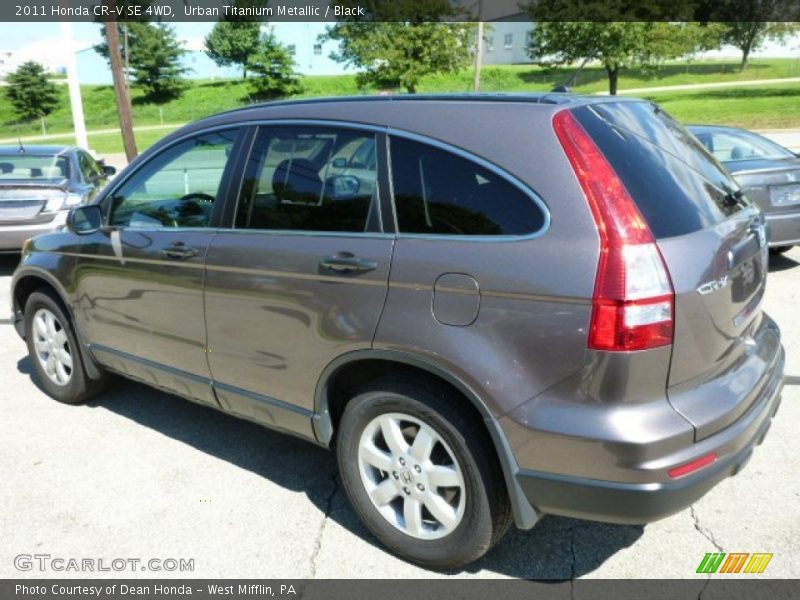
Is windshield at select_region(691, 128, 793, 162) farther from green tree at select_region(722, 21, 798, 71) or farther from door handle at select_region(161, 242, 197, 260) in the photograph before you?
green tree at select_region(722, 21, 798, 71)

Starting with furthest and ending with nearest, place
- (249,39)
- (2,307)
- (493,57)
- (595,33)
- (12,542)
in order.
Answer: (493,57) → (249,39) → (595,33) → (2,307) → (12,542)

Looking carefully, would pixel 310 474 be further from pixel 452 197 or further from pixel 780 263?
pixel 780 263

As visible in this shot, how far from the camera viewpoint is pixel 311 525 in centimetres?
313

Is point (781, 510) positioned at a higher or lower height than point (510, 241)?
lower

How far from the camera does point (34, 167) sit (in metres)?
8.98

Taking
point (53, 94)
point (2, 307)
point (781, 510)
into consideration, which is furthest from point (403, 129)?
point (53, 94)

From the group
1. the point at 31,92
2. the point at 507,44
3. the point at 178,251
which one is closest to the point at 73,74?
the point at 178,251

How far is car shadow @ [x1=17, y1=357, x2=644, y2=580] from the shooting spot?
9.24 feet

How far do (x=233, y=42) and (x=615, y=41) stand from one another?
38648 millimetres

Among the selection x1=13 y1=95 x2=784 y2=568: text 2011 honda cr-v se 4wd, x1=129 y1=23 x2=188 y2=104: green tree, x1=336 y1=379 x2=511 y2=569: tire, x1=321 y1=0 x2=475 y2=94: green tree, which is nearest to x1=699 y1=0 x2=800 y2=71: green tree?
x1=321 y1=0 x2=475 y2=94: green tree

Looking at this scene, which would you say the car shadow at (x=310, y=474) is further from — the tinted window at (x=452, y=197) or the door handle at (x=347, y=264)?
the tinted window at (x=452, y=197)

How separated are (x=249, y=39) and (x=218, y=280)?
63603mm

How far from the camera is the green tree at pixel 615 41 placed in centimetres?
3588
